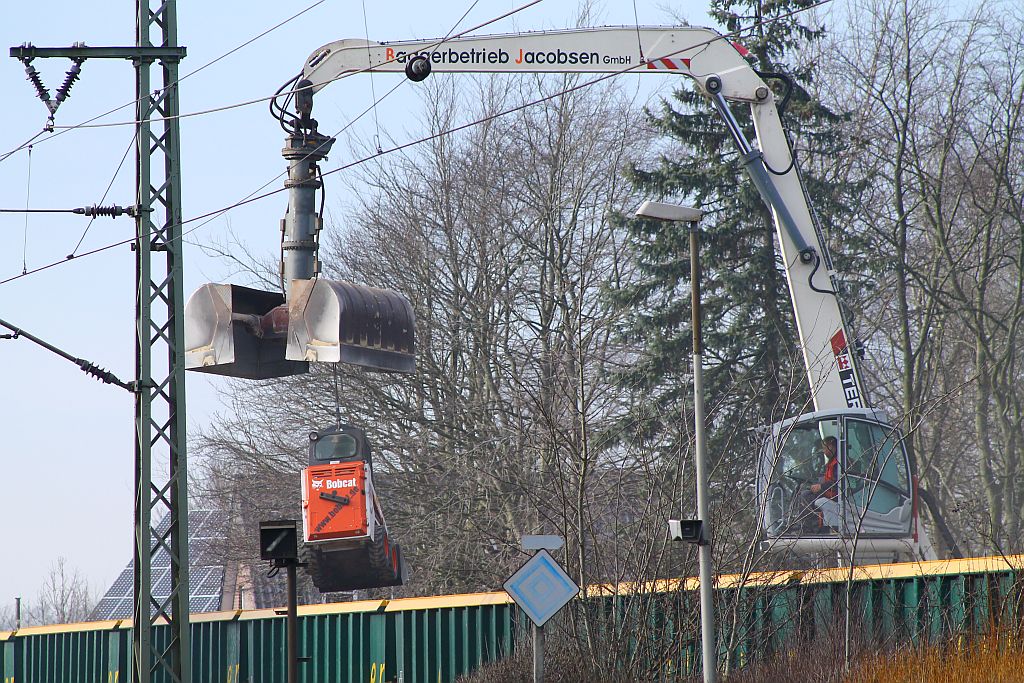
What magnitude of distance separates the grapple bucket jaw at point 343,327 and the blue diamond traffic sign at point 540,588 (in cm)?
325

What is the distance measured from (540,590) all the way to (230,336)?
16.1ft

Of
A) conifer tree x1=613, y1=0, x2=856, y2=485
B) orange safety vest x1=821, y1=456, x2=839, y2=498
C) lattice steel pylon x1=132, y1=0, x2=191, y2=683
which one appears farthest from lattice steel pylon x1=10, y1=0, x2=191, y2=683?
conifer tree x1=613, y1=0, x2=856, y2=485

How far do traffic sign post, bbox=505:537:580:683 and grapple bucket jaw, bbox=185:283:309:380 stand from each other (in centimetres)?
405

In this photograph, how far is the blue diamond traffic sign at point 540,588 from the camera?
1250 cm

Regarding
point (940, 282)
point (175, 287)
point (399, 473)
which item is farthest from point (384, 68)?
point (940, 282)

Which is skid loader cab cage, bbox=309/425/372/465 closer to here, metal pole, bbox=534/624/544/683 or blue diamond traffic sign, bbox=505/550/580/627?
blue diamond traffic sign, bbox=505/550/580/627

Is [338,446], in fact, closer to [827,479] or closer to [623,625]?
[623,625]

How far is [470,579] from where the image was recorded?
29.0 m

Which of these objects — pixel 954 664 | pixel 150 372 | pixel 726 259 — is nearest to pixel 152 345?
pixel 150 372

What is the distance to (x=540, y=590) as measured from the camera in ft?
41.4

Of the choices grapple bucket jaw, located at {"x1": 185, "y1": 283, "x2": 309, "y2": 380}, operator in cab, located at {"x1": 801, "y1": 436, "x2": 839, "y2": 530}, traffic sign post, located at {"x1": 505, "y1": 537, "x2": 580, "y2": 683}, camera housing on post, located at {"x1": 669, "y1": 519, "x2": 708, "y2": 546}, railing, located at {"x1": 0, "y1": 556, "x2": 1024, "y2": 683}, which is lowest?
railing, located at {"x1": 0, "y1": 556, "x2": 1024, "y2": 683}

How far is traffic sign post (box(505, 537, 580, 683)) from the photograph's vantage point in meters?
12.5

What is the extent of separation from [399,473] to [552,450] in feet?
46.4

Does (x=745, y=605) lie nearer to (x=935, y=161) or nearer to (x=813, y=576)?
(x=813, y=576)
